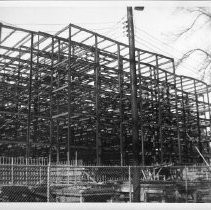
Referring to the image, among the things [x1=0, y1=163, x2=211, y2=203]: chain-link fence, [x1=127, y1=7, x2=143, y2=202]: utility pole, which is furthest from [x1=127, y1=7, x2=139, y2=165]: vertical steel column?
[x1=0, y1=163, x2=211, y2=203]: chain-link fence

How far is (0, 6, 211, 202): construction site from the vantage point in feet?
66.8

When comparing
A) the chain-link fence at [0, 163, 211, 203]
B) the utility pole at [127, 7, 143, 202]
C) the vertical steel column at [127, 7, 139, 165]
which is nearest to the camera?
the utility pole at [127, 7, 143, 202]

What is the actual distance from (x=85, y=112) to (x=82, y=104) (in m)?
0.86

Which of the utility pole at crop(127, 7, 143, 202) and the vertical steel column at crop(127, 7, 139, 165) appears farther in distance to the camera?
the vertical steel column at crop(127, 7, 139, 165)

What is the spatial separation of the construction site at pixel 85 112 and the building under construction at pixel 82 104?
0.07 metres

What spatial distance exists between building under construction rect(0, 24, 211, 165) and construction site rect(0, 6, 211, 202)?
67 millimetres

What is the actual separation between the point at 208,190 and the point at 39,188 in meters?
7.87

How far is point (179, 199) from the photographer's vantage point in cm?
1605

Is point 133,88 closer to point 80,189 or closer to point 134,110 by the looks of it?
point 134,110

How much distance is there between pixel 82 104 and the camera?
2800 centimetres

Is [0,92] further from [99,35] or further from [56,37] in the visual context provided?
[99,35]

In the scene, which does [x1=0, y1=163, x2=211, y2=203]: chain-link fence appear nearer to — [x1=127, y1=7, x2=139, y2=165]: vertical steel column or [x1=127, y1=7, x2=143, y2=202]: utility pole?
[x1=127, y1=7, x2=143, y2=202]: utility pole

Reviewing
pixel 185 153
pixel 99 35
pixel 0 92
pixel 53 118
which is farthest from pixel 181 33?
pixel 185 153

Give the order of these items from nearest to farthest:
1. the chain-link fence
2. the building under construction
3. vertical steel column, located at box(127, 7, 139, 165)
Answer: vertical steel column, located at box(127, 7, 139, 165)
the chain-link fence
the building under construction
